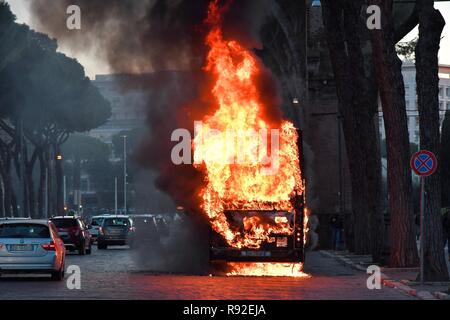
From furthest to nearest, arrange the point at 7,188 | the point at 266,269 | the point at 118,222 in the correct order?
the point at 7,188 < the point at 118,222 < the point at 266,269

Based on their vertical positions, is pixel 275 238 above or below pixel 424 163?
below

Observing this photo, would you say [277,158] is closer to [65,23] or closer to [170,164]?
[170,164]

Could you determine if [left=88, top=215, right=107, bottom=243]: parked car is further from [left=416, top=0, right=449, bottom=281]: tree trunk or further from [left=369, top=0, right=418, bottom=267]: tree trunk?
[left=416, top=0, right=449, bottom=281]: tree trunk

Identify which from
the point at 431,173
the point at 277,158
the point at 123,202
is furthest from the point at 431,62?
the point at 123,202

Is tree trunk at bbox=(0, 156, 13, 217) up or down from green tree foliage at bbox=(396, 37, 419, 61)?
down

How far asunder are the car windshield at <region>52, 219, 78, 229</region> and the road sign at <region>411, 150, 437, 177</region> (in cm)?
2627

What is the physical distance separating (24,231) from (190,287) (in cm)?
557

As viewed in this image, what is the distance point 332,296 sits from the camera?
78.8 ft

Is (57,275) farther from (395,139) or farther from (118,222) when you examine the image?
(118,222)

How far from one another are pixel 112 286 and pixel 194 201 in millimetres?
7899

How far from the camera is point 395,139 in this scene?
33.6 metres

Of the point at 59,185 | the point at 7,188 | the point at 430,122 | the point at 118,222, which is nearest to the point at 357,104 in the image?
the point at 430,122

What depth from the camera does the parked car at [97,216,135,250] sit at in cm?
5997

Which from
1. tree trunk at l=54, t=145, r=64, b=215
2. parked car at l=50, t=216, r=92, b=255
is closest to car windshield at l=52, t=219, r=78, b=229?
parked car at l=50, t=216, r=92, b=255
